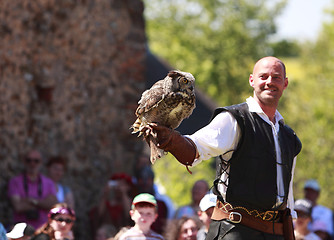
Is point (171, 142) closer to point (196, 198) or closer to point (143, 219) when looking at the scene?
point (143, 219)

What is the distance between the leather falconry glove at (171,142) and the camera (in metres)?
3.45

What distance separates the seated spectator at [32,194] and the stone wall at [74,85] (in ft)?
0.82

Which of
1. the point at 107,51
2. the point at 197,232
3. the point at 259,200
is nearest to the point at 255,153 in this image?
the point at 259,200

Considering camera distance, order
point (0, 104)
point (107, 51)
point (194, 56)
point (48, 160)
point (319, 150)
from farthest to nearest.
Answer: point (194, 56), point (319, 150), point (107, 51), point (48, 160), point (0, 104)

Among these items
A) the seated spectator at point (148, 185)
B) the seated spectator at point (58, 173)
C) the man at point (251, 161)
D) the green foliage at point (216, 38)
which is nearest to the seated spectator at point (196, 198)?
the seated spectator at point (148, 185)

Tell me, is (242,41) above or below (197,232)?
above

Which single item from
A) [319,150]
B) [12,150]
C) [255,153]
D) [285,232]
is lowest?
[285,232]

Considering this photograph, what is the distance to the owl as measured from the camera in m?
3.60

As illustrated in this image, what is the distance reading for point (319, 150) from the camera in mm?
18797

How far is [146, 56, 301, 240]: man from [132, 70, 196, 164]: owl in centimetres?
16

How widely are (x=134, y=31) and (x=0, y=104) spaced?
2.78 metres

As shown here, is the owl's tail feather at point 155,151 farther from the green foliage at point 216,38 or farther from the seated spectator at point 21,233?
the green foliage at point 216,38

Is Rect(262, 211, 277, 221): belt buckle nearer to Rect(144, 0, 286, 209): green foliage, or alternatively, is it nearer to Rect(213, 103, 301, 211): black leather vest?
Rect(213, 103, 301, 211): black leather vest

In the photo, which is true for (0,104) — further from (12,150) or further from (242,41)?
(242,41)
